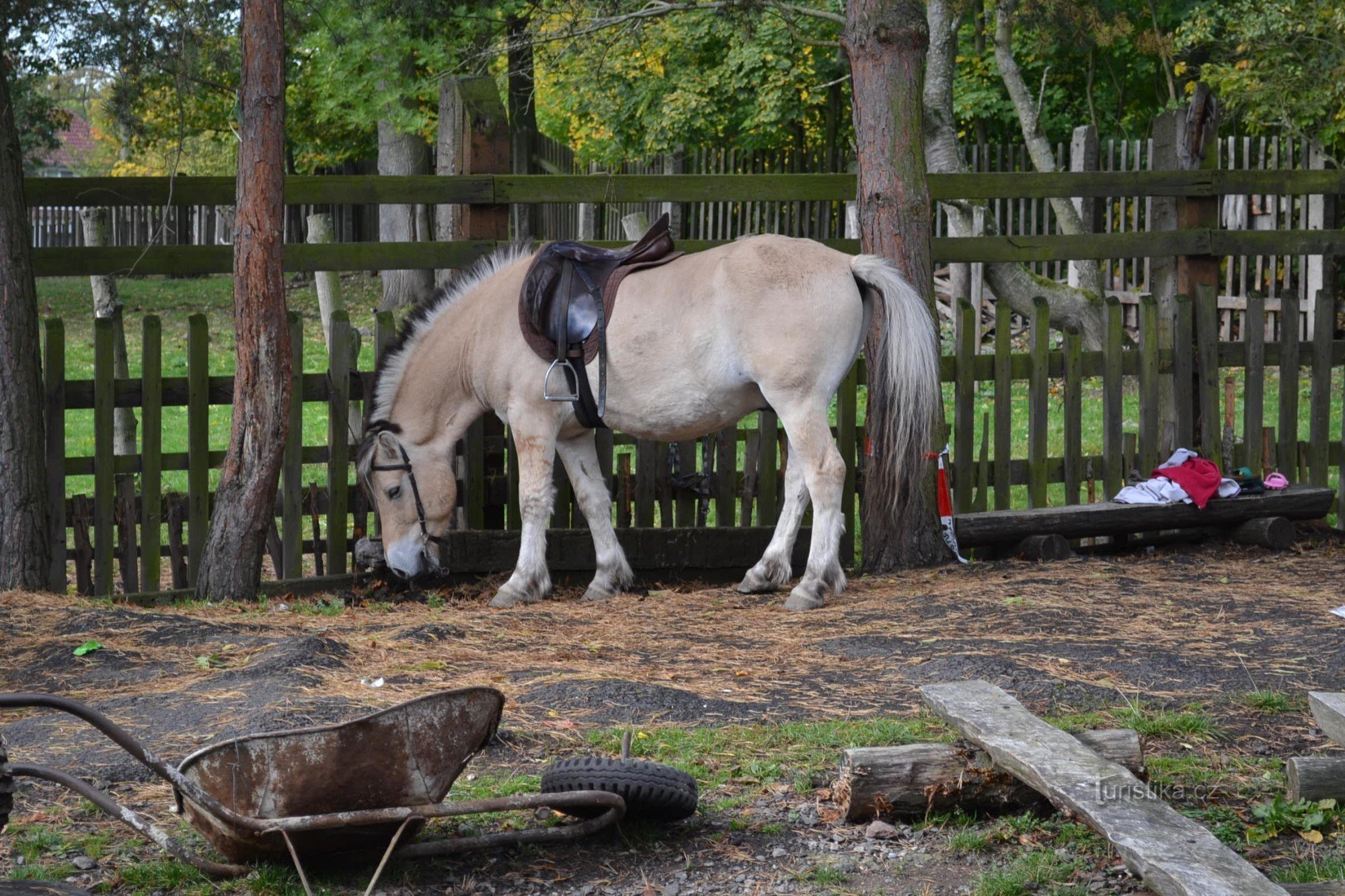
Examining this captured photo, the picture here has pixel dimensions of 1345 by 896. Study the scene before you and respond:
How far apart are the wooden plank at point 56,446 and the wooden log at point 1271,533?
677 centimetres

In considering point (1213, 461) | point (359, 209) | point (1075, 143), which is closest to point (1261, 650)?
point (1213, 461)

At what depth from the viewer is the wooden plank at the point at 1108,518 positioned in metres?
7.71

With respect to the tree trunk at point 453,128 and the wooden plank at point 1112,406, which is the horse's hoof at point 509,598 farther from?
the wooden plank at point 1112,406

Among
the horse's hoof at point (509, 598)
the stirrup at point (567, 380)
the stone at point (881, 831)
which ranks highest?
the stirrup at point (567, 380)

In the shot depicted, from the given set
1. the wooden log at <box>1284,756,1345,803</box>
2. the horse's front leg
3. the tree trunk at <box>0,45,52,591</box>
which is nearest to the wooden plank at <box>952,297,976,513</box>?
the horse's front leg

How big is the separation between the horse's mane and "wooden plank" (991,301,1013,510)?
9.48 ft

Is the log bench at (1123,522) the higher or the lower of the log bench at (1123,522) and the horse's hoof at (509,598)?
the higher

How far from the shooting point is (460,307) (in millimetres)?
7508

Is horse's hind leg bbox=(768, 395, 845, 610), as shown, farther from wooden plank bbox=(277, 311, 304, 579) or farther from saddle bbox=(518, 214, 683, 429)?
wooden plank bbox=(277, 311, 304, 579)

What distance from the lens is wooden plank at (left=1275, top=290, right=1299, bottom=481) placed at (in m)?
8.77

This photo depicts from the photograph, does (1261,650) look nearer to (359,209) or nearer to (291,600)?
(291,600)

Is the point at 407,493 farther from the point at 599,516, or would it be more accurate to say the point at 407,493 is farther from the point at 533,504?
the point at 599,516

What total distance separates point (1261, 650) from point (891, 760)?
2.49 metres

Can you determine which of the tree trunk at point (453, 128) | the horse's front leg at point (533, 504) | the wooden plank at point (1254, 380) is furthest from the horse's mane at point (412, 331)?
the wooden plank at point (1254, 380)
